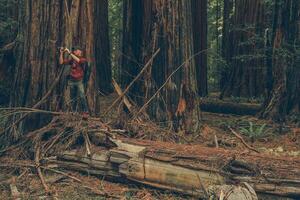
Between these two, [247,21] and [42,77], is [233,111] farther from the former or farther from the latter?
[42,77]

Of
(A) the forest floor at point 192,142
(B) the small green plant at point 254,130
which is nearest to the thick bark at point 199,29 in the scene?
(A) the forest floor at point 192,142

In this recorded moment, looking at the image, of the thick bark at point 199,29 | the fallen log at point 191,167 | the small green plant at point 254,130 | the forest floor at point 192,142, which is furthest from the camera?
the thick bark at point 199,29

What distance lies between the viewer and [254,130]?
30.5ft

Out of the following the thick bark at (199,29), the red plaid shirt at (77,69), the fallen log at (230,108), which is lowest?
the fallen log at (230,108)

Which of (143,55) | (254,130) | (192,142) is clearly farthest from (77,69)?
(254,130)

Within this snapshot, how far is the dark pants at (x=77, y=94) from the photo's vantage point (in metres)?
8.29

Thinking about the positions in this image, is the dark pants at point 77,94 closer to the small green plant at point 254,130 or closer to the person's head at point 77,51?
the person's head at point 77,51

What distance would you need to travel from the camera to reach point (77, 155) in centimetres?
713

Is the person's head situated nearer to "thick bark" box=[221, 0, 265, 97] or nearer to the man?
the man

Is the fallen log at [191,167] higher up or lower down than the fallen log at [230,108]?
lower down

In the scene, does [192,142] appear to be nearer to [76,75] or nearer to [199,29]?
[76,75]

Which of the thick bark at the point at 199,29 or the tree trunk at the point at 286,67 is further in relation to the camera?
the thick bark at the point at 199,29

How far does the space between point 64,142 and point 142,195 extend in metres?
2.01

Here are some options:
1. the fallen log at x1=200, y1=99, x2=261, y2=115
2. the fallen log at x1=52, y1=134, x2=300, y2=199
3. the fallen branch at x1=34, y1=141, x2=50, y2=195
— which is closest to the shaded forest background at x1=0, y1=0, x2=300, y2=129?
the fallen log at x1=200, y1=99, x2=261, y2=115
